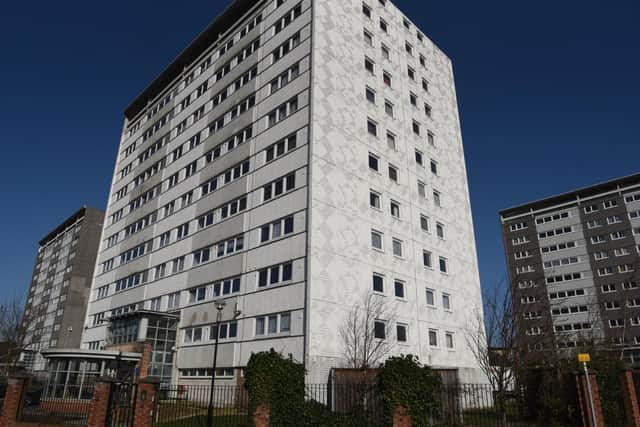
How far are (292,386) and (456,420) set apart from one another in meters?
7.11

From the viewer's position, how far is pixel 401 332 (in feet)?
103

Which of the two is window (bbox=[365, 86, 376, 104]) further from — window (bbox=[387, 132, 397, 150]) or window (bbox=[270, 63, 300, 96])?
window (bbox=[270, 63, 300, 96])

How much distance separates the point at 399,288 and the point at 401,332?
311cm

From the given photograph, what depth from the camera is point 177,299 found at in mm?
37906

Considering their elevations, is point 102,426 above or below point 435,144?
below

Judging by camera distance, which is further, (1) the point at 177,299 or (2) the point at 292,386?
(1) the point at 177,299

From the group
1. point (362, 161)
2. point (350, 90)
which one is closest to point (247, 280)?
point (362, 161)

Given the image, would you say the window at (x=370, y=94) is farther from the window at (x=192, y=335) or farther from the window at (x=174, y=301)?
the window at (x=174, y=301)

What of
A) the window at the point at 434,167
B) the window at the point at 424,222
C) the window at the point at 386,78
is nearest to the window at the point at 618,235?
the window at the point at 434,167

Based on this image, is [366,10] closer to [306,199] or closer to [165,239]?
[306,199]

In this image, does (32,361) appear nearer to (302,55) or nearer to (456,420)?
(302,55)

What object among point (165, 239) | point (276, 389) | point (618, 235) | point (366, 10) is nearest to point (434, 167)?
point (366, 10)

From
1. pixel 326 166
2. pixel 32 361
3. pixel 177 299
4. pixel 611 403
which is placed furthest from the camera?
pixel 32 361

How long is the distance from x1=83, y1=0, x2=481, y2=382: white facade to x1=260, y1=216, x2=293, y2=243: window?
0.36 ft
